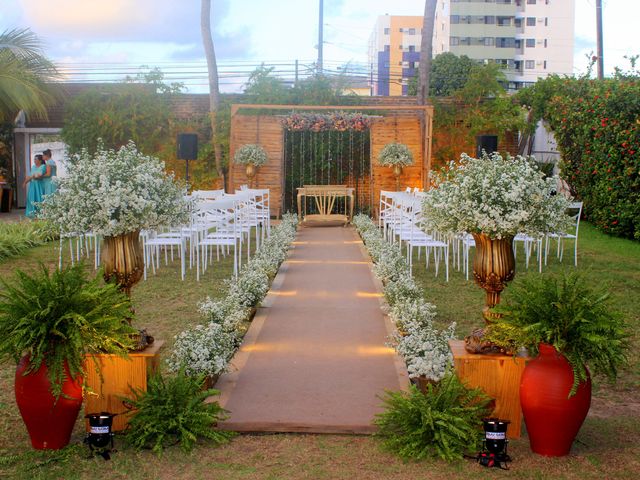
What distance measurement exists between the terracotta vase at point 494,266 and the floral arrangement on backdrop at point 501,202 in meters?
0.09

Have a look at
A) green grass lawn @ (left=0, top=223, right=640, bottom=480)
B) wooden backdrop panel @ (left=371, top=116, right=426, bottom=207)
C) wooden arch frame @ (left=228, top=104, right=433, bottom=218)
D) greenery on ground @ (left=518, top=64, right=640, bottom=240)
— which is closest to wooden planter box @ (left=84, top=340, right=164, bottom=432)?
green grass lawn @ (left=0, top=223, right=640, bottom=480)

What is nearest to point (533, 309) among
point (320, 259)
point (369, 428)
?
point (369, 428)

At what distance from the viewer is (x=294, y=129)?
16.2 m

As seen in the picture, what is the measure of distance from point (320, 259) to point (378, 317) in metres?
4.05

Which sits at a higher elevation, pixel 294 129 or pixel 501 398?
pixel 294 129

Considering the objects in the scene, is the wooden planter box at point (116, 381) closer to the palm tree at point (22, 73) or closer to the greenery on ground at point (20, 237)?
the greenery on ground at point (20, 237)

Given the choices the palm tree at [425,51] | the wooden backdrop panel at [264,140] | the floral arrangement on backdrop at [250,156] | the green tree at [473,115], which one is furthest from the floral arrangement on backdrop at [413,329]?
the palm tree at [425,51]

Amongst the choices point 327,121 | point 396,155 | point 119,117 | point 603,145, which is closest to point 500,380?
point 603,145

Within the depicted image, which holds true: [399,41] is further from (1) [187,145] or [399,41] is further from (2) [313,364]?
(2) [313,364]

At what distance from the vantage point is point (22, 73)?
1625 centimetres

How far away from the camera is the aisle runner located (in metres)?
4.04

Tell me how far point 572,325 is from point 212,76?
17.0 metres

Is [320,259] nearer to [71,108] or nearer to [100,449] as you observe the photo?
[100,449]

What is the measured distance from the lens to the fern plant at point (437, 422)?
140 inches
